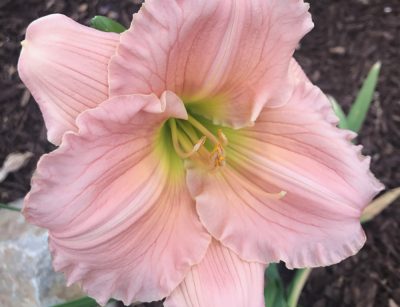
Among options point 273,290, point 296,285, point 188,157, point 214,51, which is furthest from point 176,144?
point 296,285

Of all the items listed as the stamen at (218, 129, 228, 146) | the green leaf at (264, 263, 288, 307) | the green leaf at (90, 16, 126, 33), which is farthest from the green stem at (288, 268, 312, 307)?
the green leaf at (90, 16, 126, 33)

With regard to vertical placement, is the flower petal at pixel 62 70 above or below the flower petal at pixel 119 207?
above

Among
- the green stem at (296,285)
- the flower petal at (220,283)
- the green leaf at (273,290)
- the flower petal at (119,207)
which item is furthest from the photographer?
the green stem at (296,285)

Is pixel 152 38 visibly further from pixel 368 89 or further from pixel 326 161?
pixel 368 89

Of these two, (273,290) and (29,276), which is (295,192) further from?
(29,276)

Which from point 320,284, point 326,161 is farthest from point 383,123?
point 326,161

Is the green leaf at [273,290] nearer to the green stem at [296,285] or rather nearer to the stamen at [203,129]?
the green stem at [296,285]

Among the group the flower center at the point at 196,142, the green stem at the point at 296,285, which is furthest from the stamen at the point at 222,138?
the green stem at the point at 296,285
